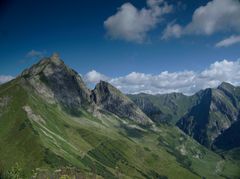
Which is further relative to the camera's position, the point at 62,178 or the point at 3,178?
the point at 3,178

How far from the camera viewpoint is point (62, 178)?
45.5 m

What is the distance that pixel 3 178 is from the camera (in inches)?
7579

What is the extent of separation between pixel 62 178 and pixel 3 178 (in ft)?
534
